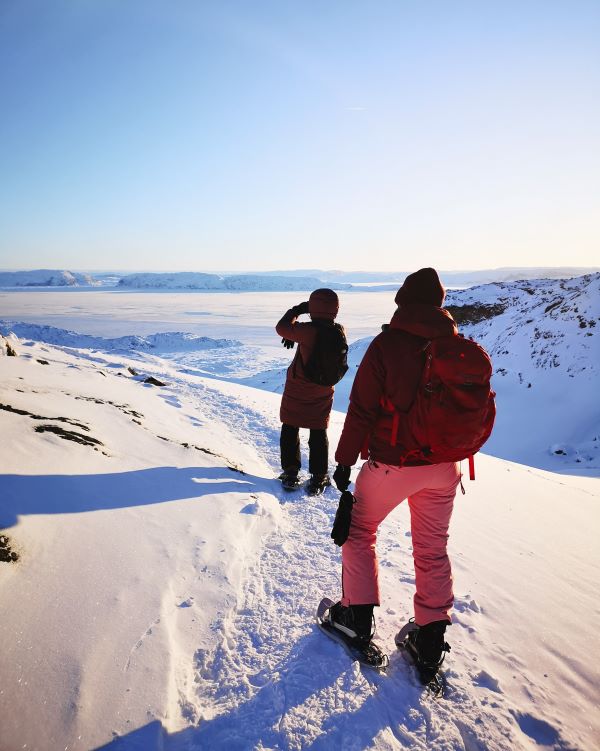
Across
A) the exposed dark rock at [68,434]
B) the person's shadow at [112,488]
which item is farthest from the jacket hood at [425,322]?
the exposed dark rock at [68,434]

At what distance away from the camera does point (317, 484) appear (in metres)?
3.65

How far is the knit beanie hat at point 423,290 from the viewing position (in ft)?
5.71

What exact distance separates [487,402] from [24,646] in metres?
2.10

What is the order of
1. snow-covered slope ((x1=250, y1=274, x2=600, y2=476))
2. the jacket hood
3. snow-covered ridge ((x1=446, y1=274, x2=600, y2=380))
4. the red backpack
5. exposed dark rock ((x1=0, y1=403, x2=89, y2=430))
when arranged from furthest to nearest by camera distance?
snow-covered ridge ((x1=446, y1=274, x2=600, y2=380)) → snow-covered slope ((x1=250, y1=274, x2=600, y2=476)) → exposed dark rock ((x1=0, y1=403, x2=89, y2=430)) → the jacket hood → the red backpack

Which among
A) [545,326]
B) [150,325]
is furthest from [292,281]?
[545,326]

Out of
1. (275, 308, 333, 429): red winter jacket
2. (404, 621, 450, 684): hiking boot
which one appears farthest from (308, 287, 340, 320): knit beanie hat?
(404, 621, 450, 684): hiking boot

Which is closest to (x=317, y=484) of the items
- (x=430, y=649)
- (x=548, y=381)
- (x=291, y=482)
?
(x=291, y=482)

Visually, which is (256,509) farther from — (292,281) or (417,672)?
(292,281)

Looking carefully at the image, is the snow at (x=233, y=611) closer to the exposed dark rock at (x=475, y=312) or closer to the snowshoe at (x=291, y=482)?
the snowshoe at (x=291, y=482)

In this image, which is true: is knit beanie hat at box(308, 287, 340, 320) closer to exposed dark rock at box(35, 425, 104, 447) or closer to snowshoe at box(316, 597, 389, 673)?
snowshoe at box(316, 597, 389, 673)

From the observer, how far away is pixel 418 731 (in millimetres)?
1528

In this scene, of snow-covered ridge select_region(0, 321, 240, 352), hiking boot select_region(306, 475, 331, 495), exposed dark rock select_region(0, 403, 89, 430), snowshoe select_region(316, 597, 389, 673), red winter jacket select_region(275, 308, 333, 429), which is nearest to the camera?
snowshoe select_region(316, 597, 389, 673)

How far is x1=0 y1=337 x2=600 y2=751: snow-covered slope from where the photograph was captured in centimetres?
144

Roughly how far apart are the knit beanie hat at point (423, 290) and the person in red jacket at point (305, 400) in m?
1.41
